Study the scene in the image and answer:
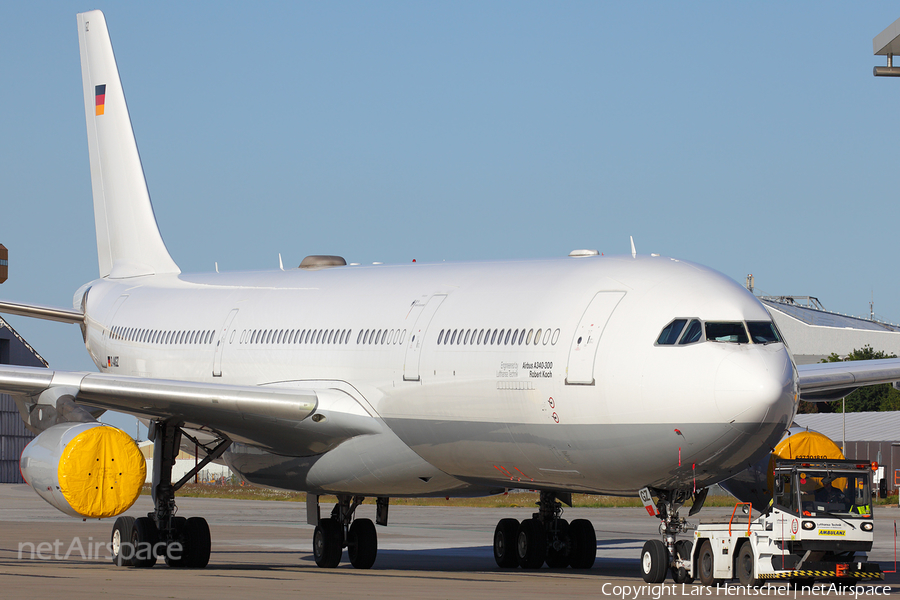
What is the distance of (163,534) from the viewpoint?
2078 centimetres

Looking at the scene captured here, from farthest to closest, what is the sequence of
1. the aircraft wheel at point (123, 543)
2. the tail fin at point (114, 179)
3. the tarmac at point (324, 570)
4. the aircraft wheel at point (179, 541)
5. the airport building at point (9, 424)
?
the airport building at point (9, 424), the tail fin at point (114, 179), the aircraft wheel at point (179, 541), the aircraft wheel at point (123, 543), the tarmac at point (324, 570)

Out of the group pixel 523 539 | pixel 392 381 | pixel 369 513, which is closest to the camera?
pixel 392 381

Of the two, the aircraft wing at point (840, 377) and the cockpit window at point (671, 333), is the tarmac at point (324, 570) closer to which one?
the cockpit window at point (671, 333)

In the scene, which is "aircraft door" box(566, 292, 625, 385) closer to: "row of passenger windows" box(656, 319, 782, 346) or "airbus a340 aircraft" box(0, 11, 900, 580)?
"airbus a340 aircraft" box(0, 11, 900, 580)

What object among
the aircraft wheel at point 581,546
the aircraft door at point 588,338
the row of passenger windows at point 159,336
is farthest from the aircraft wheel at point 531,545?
the aircraft door at point 588,338

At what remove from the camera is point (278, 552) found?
87.8 ft

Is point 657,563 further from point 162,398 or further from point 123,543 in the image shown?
point 123,543

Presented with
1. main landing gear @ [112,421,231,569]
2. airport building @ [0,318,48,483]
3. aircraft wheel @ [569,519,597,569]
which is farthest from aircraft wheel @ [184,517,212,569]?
airport building @ [0,318,48,483]

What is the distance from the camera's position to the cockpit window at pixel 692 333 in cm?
1566

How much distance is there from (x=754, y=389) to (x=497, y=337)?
390 cm

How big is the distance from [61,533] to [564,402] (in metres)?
18.7

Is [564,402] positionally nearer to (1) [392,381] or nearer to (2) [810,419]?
(1) [392,381]

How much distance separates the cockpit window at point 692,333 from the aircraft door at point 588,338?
1.04 meters

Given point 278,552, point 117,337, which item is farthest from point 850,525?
point 117,337
